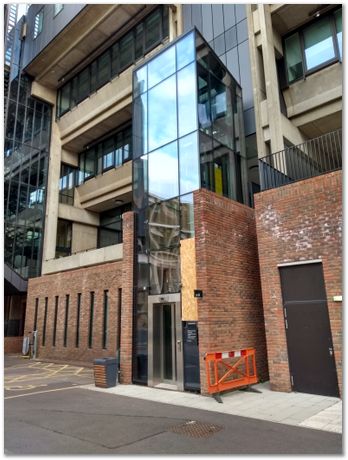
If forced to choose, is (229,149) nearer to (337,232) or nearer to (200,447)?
(337,232)

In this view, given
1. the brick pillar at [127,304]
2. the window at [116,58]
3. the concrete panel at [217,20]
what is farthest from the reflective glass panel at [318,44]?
the brick pillar at [127,304]

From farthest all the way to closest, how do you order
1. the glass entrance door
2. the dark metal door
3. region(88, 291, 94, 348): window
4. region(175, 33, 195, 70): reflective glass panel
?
region(88, 291, 94, 348): window → region(175, 33, 195, 70): reflective glass panel → the glass entrance door → the dark metal door

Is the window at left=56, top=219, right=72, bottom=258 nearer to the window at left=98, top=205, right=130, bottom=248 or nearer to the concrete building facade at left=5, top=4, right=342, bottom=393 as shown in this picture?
the concrete building facade at left=5, top=4, right=342, bottom=393

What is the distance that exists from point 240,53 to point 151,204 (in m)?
8.90

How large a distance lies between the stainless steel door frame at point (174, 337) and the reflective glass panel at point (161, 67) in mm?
8008

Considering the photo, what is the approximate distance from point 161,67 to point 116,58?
1108 centimetres

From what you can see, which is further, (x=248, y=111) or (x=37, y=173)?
(x=37, y=173)

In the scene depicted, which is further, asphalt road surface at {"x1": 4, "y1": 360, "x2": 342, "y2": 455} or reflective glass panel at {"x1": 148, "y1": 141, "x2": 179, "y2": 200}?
reflective glass panel at {"x1": 148, "y1": 141, "x2": 179, "y2": 200}

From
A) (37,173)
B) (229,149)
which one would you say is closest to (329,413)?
(229,149)

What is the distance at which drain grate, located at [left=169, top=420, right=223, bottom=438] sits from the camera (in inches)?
247

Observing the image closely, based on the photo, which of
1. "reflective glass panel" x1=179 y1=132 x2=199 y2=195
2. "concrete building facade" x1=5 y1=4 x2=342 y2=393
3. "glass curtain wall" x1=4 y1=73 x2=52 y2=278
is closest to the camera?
"concrete building facade" x1=5 y1=4 x2=342 y2=393

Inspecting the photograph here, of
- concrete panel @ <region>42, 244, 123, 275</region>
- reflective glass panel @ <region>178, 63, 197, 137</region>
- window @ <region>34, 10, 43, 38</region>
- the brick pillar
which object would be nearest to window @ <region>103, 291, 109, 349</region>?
concrete panel @ <region>42, 244, 123, 275</region>

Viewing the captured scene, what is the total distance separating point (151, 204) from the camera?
12508 millimetres

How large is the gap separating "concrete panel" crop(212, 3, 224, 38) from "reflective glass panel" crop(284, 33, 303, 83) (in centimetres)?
314
